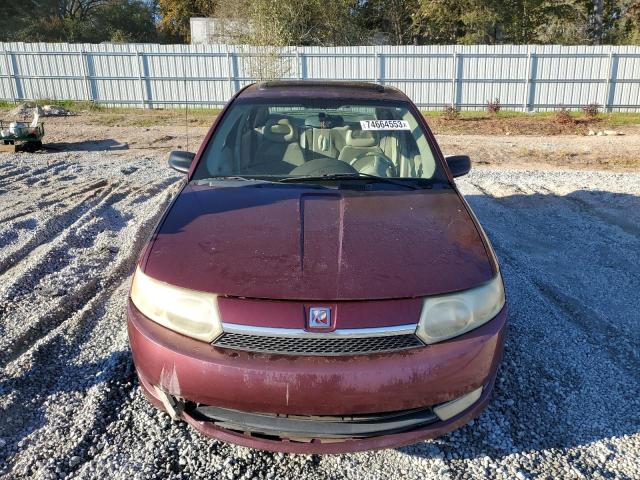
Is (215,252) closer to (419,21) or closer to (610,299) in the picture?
(610,299)

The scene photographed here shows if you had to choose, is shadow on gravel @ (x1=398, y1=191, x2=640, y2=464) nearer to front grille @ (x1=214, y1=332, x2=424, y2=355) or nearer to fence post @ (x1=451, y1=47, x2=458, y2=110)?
front grille @ (x1=214, y1=332, x2=424, y2=355)

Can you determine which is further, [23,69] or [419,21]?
[419,21]

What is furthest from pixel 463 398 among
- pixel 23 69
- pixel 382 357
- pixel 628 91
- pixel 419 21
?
pixel 419 21

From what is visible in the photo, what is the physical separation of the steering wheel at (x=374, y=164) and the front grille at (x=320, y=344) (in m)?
1.62

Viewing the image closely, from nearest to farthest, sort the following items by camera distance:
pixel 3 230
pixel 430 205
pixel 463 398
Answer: pixel 463 398
pixel 430 205
pixel 3 230

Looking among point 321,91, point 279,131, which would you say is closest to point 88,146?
point 279,131

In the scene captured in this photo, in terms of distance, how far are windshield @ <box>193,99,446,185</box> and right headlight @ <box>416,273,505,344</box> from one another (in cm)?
125

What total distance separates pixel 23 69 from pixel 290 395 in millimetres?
22094

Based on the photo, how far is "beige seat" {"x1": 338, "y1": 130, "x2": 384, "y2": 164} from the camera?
3766mm

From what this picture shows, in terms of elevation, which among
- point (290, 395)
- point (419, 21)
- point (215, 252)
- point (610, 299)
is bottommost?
point (610, 299)

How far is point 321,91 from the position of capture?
12.5 feet

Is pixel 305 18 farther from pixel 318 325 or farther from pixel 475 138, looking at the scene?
pixel 318 325

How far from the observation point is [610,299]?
395 centimetres

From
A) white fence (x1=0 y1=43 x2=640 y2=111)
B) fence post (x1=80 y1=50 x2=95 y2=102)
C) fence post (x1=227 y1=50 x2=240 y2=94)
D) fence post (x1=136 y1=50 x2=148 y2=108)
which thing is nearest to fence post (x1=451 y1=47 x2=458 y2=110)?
white fence (x1=0 y1=43 x2=640 y2=111)
